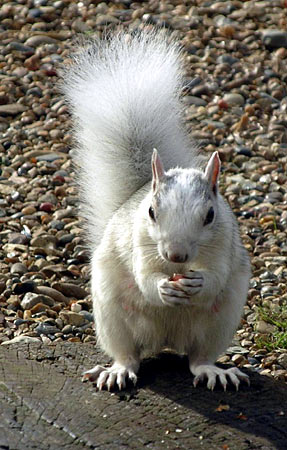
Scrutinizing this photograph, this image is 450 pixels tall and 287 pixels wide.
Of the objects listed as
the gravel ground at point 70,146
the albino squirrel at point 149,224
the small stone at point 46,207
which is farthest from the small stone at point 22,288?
the small stone at point 46,207

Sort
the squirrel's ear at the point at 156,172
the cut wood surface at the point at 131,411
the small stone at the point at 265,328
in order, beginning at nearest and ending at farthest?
1. the cut wood surface at the point at 131,411
2. the squirrel's ear at the point at 156,172
3. the small stone at the point at 265,328

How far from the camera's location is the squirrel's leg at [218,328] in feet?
11.5

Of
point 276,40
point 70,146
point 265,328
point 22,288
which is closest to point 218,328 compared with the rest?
point 265,328

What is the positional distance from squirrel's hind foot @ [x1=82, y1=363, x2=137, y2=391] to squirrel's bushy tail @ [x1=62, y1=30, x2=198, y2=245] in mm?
825

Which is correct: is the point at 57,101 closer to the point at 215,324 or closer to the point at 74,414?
the point at 215,324

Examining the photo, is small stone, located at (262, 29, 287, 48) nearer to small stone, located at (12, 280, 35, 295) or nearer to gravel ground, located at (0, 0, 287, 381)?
gravel ground, located at (0, 0, 287, 381)

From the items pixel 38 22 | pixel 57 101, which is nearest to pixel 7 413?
pixel 57 101

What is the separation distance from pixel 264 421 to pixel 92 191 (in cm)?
148

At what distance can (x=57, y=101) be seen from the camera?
6.65m

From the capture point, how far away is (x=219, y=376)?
3361 millimetres

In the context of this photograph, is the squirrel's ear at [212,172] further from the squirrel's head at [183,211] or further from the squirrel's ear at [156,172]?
the squirrel's ear at [156,172]

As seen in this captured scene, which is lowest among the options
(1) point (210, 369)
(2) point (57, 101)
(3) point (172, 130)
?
(2) point (57, 101)

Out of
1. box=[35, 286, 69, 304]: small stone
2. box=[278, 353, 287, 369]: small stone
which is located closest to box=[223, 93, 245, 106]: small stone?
box=[35, 286, 69, 304]: small stone

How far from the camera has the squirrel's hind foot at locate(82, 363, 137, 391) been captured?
334cm
